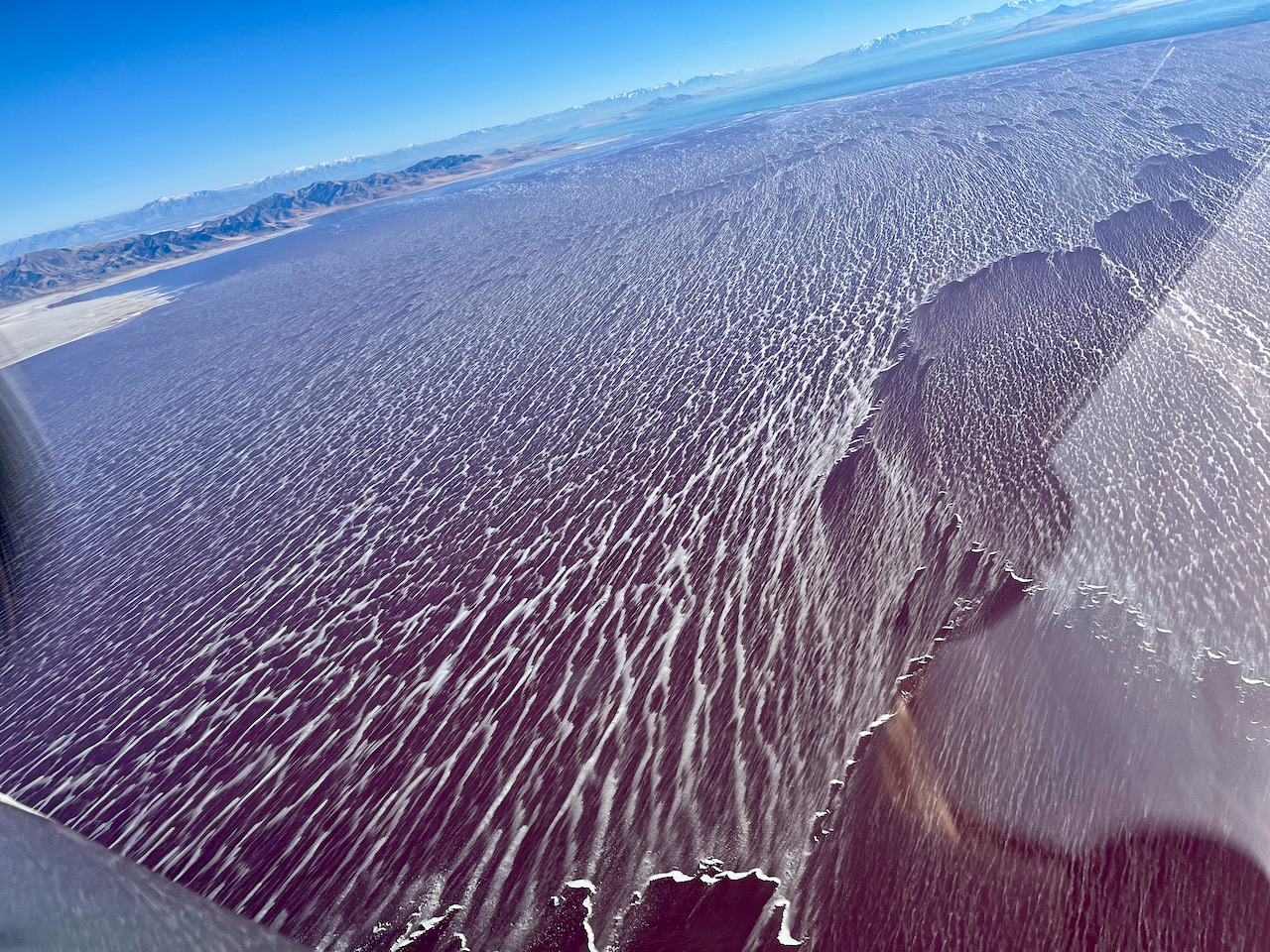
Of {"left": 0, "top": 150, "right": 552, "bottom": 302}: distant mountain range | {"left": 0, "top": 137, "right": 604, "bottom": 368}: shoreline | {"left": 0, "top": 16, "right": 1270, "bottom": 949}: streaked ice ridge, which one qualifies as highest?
{"left": 0, "top": 150, "right": 552, "bottom": 302}: distant mountain range

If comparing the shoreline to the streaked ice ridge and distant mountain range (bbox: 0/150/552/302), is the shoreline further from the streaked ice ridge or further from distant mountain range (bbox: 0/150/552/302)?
the streaked ice ridge

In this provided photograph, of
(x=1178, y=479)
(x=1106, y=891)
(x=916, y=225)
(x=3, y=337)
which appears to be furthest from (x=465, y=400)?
(x=3, y=337)

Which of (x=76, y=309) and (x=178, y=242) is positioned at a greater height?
(x=178, y=242)

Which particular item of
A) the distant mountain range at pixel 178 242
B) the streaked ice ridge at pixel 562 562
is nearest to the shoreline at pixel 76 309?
the distant mountain range at pixel 178 242

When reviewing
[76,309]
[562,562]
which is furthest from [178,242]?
[562,562]

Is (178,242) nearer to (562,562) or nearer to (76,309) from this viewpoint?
(76,309)

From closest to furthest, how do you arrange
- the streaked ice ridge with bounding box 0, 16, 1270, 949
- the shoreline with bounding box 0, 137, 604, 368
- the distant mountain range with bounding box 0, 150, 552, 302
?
the streaked ice ridge with bounding box 0, 16, 1270, 949 → the shoreline with bounding box 0, 137, 604, 368 → the distant mountain range with bounding box 0, 150, 552, 302

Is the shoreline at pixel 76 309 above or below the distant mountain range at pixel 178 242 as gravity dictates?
below

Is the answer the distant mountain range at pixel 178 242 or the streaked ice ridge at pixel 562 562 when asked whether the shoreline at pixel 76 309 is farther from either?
the streaked ice ridge at pixel 562 562

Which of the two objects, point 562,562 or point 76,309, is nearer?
point 562,562

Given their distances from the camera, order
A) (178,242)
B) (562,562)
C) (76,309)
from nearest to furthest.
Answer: (562,562)
(76,309)
(178,242)

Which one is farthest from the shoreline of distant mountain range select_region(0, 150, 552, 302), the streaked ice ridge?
the streaked ice ridge
